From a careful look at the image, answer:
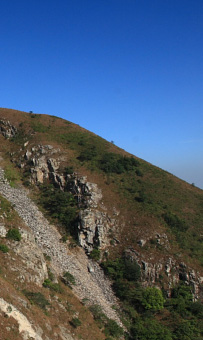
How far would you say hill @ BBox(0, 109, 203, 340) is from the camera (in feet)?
116

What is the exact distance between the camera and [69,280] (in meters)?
39.3

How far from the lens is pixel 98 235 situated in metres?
49.4

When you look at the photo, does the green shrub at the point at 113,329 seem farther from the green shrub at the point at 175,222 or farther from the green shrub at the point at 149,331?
the green shrub at the point at 175,222

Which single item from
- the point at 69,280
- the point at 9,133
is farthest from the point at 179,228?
the point at 9,133

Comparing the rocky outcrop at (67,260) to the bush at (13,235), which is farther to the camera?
the rocky outcrop at (67,260)

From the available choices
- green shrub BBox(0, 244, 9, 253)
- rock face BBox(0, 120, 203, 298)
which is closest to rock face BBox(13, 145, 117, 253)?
rock face BBox(0, 120, 203, 298)

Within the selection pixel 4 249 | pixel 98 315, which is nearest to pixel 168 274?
pixel 98 315

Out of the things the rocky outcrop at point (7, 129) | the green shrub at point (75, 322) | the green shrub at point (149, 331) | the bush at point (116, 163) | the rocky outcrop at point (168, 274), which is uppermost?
the bush at point (116, 163)

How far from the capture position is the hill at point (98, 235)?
35.3m

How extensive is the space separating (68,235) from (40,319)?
23292 mm

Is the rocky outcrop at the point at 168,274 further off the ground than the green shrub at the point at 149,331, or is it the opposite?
the rocky outcrop at the point at 168,274

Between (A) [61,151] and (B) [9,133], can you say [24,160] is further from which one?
(B) [9,133]

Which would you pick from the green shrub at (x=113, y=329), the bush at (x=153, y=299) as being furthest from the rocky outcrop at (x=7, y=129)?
the green shrub at (x=113, y=329)

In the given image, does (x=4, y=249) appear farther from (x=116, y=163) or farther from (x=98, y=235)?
(x=116, y=163)
